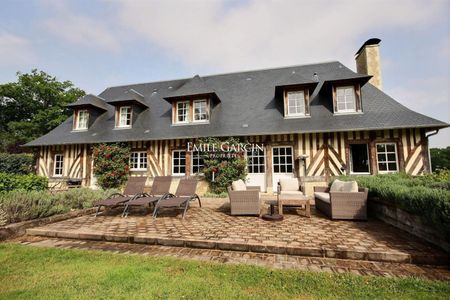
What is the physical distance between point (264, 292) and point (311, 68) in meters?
11.8

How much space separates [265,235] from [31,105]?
33.9m

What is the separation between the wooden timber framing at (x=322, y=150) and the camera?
7.39 m

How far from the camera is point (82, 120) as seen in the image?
→ 11336mm

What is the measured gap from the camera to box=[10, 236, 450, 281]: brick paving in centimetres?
223

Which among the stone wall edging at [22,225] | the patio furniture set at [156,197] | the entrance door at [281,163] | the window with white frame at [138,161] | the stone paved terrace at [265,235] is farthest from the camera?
the window with white frame at [138,161]

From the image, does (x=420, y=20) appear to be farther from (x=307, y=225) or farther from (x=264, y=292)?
(x=264, y=292)

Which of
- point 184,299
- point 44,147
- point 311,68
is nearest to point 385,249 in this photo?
point 184,299

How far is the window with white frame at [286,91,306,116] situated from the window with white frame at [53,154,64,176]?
1185cm

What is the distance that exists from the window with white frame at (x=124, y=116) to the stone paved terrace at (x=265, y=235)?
7013 millimetres

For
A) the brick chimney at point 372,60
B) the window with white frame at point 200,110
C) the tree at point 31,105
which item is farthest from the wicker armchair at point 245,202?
the tree at point 31,105

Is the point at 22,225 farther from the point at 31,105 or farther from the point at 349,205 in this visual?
the point at 31,105

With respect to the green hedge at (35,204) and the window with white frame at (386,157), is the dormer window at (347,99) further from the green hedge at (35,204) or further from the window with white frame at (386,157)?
the green hedge at (35,204)

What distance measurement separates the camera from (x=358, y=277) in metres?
2.08

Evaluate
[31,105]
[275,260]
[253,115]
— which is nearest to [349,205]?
[275,260]
